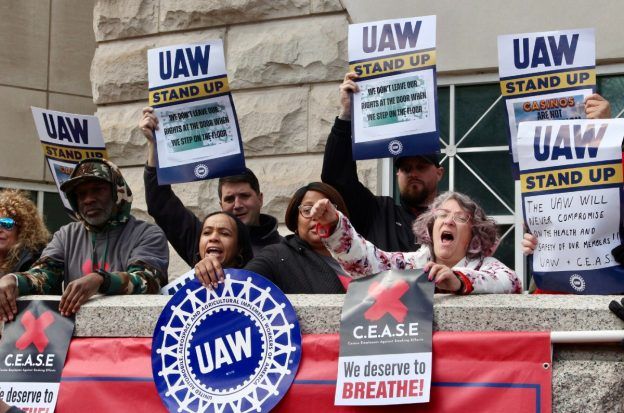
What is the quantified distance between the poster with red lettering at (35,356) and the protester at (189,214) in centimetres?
136

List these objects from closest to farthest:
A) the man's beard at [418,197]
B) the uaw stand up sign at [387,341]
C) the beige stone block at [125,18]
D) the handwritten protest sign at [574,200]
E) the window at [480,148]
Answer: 1. the uaw stand up sign at [387,341]
2. the handwritten protest sign at [574,200]
3. the man's beard at [418,197]
4. the window at [480,148]
5. the beige stone block at [125,18]

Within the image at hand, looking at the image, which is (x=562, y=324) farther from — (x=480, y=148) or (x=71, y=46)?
(x=71, y=46)

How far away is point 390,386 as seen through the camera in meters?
4.08

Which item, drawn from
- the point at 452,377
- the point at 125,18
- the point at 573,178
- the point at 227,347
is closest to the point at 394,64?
the point at 573,178

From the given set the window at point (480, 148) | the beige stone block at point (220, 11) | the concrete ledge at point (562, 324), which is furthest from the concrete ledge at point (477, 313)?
the beige stone block at point (220, 11)

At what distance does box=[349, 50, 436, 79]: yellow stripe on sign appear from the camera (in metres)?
5.57

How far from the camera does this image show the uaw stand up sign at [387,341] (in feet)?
13.3

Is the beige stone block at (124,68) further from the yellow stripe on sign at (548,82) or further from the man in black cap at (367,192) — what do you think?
the yellow stripe on sign at (548,82)

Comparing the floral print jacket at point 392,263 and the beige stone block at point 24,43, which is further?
the beige stone block at point 24,43

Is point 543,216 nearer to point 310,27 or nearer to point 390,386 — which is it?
point 390,386

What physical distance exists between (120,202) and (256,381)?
1.85 metres

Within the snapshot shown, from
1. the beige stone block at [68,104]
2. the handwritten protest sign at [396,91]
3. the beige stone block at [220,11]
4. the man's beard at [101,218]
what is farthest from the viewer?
the beige stone block at [68,104]

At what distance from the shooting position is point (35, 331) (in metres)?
4.87

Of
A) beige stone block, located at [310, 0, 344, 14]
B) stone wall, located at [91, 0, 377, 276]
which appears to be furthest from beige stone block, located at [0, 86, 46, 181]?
beige stone block, located at [310, 0, 344, 14]
